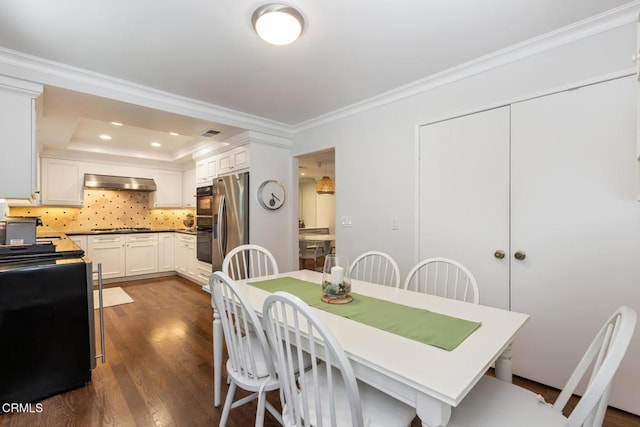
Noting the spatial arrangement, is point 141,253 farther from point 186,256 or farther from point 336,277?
point 336,277

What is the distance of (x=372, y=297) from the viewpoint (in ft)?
5.61

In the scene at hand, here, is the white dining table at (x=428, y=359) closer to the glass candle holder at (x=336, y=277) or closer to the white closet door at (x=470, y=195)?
the glass candle holder at (x=336, y=277)

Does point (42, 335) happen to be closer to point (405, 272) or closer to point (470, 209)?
point (405, 272)

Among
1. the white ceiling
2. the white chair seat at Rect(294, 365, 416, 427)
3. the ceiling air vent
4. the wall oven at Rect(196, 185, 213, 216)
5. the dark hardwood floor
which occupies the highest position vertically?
the white ceiling

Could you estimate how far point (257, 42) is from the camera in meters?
1.97

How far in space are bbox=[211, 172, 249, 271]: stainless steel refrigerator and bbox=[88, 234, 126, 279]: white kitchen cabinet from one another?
1.94 m

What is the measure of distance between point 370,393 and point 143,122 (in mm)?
3235

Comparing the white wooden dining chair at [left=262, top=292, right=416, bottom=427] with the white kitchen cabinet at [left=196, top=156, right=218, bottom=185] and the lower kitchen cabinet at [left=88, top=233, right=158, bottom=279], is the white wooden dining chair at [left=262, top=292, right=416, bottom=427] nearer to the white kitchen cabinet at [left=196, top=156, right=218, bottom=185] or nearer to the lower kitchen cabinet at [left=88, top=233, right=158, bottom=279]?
the white kitchen cabinet at [left=196, top=156, right=218, bottom=185]

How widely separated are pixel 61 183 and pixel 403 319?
19.0 feet

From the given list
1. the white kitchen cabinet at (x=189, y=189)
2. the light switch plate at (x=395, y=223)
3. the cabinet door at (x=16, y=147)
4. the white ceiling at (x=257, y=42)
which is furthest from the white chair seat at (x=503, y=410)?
the white kitchen cabinet at (x=189, y=189)

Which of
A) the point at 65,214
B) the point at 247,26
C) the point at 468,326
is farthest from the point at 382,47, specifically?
the point at 65,214

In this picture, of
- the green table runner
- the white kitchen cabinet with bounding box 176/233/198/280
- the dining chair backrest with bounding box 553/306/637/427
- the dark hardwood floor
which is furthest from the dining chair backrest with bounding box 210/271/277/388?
the white kitchen cabinet with bounding box 176/233/198/280

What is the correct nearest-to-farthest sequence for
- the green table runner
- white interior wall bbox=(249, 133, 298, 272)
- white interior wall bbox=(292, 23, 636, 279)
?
the green table runner → white interior wall bbox=(292, 23, 636, 279) → white interior wall bbox=(249, 133, 298, 272)

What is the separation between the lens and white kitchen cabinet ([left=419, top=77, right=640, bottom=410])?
1751 mm
